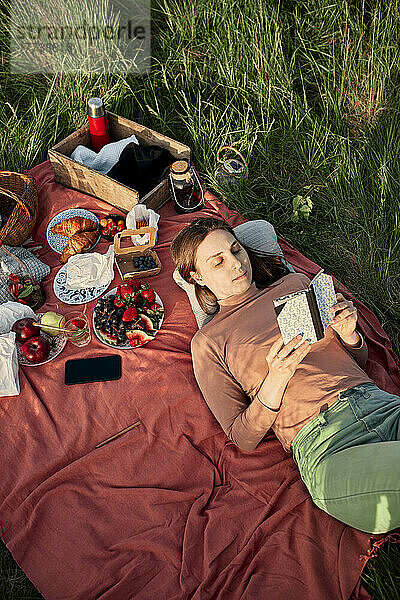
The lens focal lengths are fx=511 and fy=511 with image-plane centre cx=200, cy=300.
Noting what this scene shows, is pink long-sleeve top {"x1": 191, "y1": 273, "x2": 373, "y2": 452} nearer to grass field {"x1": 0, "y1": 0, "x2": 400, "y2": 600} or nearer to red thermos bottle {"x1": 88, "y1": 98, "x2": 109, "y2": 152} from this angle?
grass field {"x1": 0, "y1": 0, "x2": 400, "y2": 600}

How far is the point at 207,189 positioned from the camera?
4840mm

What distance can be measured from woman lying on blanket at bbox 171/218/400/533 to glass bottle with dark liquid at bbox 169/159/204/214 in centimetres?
110

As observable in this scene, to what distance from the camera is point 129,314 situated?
377 centimetres

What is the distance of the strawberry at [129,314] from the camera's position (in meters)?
3.76

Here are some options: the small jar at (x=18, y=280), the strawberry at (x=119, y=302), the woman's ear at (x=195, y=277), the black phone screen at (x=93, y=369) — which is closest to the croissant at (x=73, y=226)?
the small jar at (x=18, y=280)

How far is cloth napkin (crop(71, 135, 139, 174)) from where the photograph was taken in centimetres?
478

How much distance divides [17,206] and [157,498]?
259 centimetres

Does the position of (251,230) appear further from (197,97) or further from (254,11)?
(254,11)

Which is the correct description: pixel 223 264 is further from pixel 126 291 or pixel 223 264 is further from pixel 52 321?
pixel 52 321

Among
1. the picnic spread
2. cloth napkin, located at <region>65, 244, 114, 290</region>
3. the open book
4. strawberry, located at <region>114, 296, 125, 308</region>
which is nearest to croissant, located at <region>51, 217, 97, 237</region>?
the picnic spread

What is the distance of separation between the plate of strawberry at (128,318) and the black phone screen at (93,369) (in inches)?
5.1

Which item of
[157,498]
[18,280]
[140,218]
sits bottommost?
[157,498]

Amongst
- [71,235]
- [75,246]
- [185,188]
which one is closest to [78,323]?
[75,246]

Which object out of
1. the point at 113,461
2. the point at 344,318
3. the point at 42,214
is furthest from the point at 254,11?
the point at 113,461
